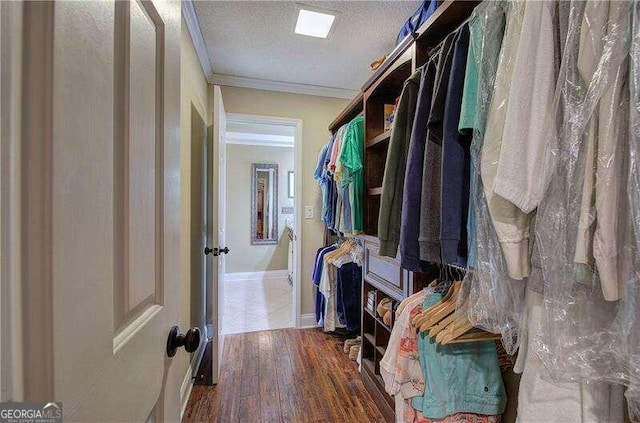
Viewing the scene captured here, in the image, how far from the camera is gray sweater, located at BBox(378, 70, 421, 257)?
1.21 meters

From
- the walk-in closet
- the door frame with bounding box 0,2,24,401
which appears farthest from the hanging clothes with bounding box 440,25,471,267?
the door frame with bounding box 0,2,24,401

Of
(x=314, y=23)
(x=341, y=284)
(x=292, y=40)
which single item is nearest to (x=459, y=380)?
(x=341, y=284)

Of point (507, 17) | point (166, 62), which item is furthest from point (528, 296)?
point (166, 62)

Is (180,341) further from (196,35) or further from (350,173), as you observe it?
(196,35)

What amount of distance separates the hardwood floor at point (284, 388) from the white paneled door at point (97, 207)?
1.26m

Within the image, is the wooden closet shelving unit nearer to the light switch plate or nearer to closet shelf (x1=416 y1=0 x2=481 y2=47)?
closet shelf (x1=416 y1=0 x2=481 y2=47)

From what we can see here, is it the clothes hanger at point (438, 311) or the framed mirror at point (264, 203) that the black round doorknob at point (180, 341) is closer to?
the clothes hanger at point (438, 311)

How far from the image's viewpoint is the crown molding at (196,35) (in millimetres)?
1656

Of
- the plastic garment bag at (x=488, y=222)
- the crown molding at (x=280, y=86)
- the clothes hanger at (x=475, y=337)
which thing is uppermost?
the crown molding at (x=280, y=86)

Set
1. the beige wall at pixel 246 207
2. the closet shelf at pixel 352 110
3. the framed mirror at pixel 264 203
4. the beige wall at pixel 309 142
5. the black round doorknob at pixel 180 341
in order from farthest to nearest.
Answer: the framed mirror at pixel 264 203, the beige wall at pixel 246 207, the beige wall at pixel 309 142, the closet shelf at pixel 352 110, the black round doorknob at pixel 180 341

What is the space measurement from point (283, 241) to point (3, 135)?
4699 millimetres

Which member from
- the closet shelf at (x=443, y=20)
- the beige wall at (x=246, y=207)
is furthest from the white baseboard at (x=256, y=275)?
the closet shelf at (x=443, y=20)

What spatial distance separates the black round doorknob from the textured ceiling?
5.92ft

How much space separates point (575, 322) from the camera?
25.0 inches
